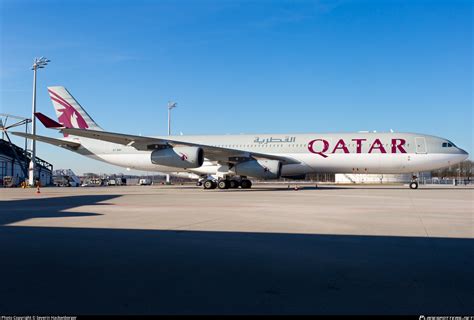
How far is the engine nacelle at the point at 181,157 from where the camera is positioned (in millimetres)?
27203

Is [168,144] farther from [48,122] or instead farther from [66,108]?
[66,108]

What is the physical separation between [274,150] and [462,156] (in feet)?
41.6

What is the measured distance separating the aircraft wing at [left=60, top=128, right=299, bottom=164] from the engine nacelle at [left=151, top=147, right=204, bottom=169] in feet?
1.72

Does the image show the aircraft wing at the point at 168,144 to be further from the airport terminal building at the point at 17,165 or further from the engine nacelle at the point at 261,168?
the airport terminal building at the point at 17,165

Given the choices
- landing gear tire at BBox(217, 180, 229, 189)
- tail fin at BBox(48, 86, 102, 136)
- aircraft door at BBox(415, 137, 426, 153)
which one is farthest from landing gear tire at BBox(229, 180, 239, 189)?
tail fin at BBox(48, 86, 102, 136)

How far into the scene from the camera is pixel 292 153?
3066 centimetres

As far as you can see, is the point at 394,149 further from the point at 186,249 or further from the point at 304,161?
the point at 186,249

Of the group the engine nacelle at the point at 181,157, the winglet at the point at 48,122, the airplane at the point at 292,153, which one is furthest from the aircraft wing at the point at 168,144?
the winglet at the point at 48,122

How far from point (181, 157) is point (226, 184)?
15.6 ft

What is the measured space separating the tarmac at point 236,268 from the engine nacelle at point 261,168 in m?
18.1

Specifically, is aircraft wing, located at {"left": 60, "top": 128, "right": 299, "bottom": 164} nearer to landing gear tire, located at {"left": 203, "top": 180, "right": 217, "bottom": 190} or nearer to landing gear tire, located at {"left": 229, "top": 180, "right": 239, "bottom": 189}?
landing gear tire, located at {"left": 203, "top": 180, "right": 217, "bottom": 190}

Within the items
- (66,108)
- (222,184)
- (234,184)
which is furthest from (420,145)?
(66,108)

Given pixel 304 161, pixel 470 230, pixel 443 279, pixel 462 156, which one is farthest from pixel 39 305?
pixel 462 156

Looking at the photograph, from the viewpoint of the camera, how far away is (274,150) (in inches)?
1234
